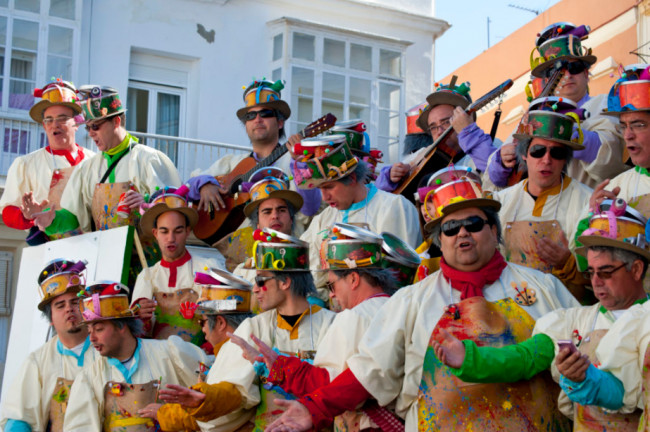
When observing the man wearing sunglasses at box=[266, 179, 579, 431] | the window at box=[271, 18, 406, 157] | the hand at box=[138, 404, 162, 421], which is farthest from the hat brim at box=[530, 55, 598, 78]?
the window at box=[271, 18, 406, 157]

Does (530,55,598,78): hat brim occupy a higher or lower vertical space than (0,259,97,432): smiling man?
higher

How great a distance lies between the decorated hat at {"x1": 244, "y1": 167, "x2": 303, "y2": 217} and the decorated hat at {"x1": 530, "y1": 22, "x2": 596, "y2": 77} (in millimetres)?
1974

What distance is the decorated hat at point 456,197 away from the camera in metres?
4.93

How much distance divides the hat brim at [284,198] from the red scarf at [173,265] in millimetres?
645

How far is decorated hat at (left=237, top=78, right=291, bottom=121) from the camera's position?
8344 millimetres

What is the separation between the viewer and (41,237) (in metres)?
9.05

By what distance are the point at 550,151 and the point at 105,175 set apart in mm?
4152

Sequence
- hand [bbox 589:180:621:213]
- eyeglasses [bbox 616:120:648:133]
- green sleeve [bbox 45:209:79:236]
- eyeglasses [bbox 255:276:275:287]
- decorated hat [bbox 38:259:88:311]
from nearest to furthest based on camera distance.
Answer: hand [bbox 589:180:621:213]
eyeglasses [bbox 616:120:648:133]
eyeglasses [bbox 255:276:275:287]
decorated hat [bbox 38:259:88:311]
green sleeve [bbox 45:209:79:236]

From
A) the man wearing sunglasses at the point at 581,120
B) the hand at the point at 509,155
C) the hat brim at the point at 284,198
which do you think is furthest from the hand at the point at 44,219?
the hand at the point at 509,155

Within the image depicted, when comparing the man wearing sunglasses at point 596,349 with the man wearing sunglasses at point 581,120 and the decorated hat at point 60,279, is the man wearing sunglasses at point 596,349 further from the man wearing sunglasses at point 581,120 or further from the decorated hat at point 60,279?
the decorated hat at point 60,279

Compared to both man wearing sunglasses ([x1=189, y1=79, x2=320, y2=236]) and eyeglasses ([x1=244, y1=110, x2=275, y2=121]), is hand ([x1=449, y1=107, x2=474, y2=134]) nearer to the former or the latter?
man wearing sunglasses ([x1=189, y1=79, x2=320, y2=236])

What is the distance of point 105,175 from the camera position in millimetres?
8508

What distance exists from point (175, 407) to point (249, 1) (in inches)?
395

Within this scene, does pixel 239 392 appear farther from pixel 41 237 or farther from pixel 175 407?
pixel 41 237
